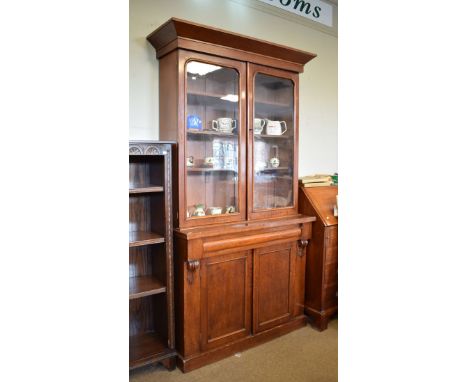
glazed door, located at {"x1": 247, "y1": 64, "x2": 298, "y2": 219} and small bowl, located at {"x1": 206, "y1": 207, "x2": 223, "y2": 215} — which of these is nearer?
small bowl, located at {"x1": 206, "y1": 207, "x2": 223, "y2": 215}

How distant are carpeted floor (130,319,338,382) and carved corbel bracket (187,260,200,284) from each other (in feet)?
1.85

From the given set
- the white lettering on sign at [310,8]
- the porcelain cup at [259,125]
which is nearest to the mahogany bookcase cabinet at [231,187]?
the porcelain cup at [259,125]

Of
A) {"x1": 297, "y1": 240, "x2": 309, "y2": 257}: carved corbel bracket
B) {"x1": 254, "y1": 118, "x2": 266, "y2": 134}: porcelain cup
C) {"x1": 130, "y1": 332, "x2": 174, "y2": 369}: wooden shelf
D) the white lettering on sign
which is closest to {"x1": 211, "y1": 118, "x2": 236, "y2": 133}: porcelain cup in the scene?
{"x1": 254, "y1": 118, "x2": 266, "y2": 134}: porcelain cup

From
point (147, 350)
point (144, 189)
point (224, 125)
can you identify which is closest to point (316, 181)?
point (224, 125)

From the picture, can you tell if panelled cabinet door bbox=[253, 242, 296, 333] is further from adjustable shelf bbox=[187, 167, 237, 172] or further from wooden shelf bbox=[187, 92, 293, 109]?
wooden shelf bbox=[187, 92, 293, 109]

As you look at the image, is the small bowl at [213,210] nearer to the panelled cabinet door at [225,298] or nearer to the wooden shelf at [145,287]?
the panelled cabinet door at [225,298]

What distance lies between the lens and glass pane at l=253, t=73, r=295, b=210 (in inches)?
105

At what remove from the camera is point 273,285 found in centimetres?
263

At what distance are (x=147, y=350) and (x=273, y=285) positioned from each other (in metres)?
0.95

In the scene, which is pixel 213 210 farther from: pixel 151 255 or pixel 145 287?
pixel 145 287

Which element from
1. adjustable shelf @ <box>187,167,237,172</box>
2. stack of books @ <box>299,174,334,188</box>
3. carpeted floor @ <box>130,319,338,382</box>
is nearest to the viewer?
carpeted floor @ <box>130,319,338,382</box>
